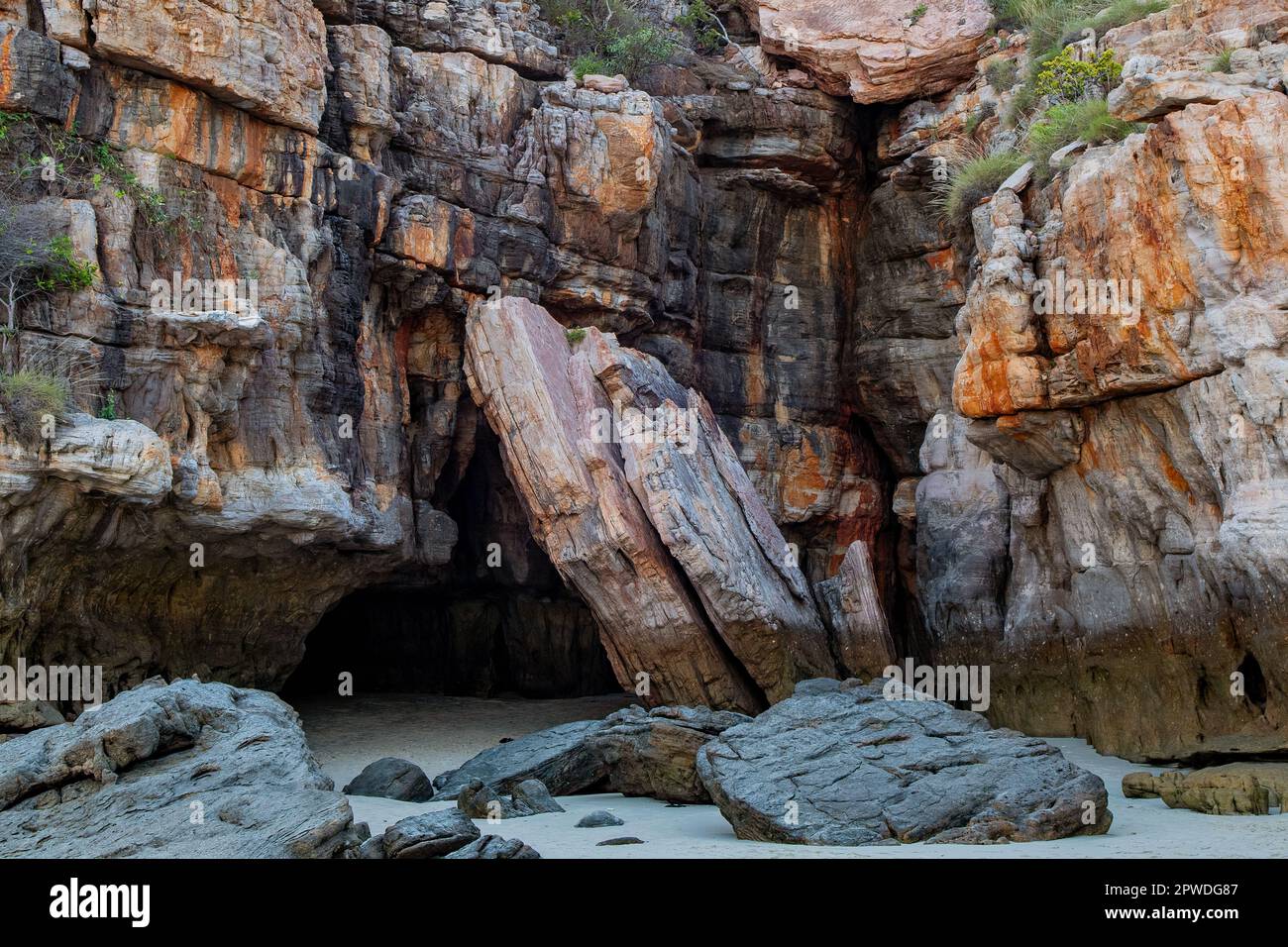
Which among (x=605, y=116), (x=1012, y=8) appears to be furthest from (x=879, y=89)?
(x=605, y=116)

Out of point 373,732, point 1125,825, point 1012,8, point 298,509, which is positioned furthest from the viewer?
point 1012,8

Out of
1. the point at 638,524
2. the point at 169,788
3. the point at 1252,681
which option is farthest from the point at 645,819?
the point at 1252,681

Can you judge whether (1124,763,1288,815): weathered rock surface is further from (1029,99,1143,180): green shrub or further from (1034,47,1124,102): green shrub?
(1034,47,1124,102): green shrub

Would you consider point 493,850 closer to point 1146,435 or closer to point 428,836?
point 428,836

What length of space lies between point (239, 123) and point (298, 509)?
4.85m

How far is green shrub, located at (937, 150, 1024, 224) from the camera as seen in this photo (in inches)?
682

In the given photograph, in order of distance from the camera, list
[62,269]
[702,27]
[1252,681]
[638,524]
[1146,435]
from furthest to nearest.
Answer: [702,27], [638,524], [1146,435], [62,269], [1252,681]

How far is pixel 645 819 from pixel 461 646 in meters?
12.1

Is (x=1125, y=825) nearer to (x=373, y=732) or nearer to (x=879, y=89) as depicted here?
(x=373, y=732)

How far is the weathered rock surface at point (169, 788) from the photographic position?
28.9ft

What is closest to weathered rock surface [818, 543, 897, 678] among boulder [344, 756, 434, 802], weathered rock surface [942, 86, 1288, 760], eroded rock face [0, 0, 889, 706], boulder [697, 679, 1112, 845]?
eroded rock face [0, 0, 889, 706]

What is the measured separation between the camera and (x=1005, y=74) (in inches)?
787

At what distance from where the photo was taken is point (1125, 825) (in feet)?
31.5

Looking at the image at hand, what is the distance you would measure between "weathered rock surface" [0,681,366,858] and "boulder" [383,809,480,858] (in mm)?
381
